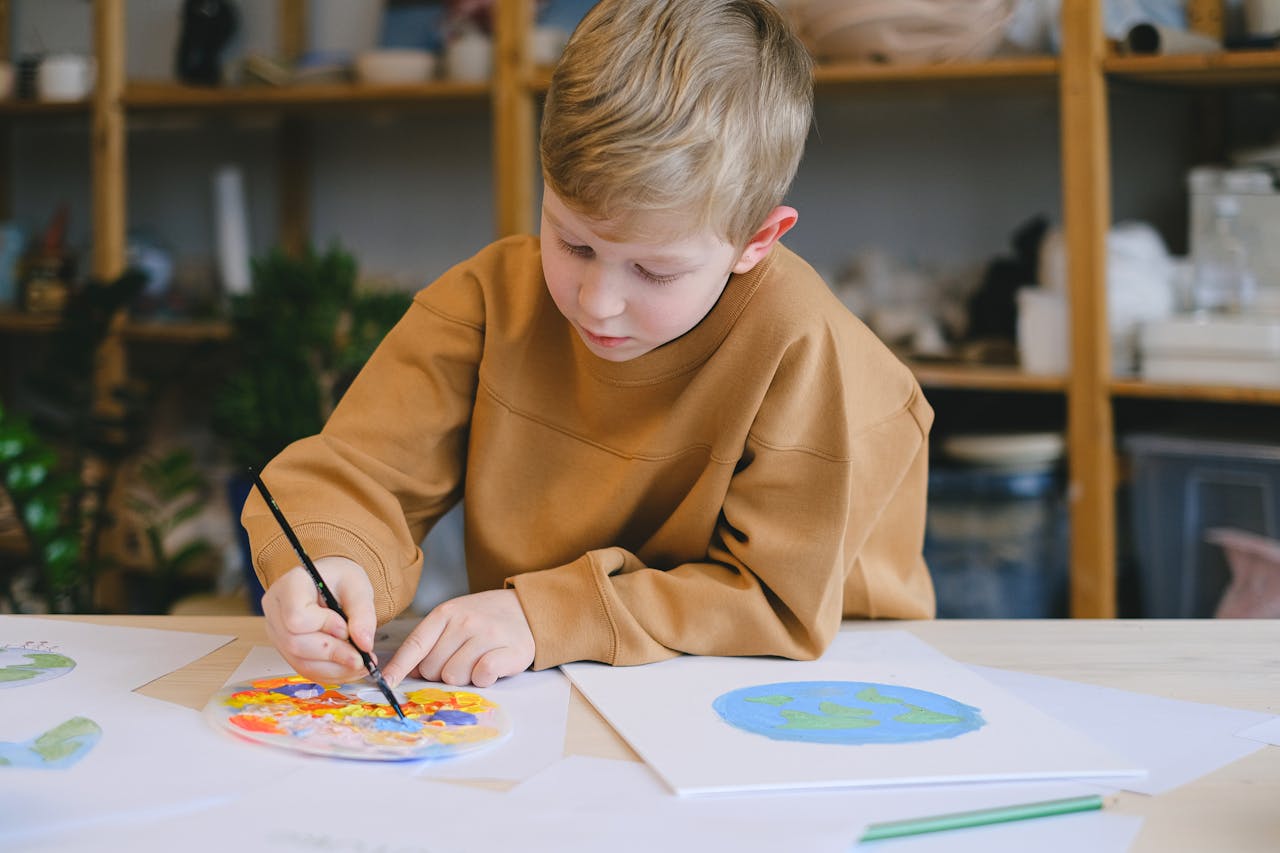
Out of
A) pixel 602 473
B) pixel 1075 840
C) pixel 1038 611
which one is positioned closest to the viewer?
pixel 1075 840

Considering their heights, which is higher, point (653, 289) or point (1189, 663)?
point (653, 289)

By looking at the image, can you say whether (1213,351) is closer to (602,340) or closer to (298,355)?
(602,340)

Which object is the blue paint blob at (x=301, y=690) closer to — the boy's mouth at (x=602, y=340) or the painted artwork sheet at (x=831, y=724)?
the painted artwork sheet at (x=831, y=724)

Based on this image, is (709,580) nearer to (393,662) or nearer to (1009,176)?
(393,662)

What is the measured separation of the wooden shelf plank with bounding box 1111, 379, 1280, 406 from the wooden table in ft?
3.37

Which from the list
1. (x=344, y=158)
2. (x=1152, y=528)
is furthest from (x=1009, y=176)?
(x=344, y=158)

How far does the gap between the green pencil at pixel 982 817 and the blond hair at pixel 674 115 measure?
416mm

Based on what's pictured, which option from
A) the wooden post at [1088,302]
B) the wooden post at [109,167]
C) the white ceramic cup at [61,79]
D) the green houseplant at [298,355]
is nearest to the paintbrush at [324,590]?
the green houseplant at [298,355]

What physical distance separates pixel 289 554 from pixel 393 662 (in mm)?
133

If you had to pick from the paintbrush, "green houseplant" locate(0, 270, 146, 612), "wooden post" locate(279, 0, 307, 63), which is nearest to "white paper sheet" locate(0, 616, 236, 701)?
the paintbrush

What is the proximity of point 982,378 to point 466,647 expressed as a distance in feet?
4.74

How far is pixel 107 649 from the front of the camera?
87 cm

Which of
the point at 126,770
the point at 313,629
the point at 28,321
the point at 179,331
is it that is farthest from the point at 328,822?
the point at 28,321

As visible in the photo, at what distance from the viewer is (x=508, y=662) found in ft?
2.73
